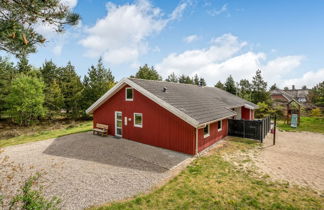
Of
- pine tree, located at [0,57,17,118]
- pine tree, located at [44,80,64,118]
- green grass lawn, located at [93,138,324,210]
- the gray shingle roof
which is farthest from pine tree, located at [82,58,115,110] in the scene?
green grass lawn, located at [93,138,324,210]

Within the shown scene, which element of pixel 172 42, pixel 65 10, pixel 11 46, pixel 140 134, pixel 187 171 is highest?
pixel 172 42

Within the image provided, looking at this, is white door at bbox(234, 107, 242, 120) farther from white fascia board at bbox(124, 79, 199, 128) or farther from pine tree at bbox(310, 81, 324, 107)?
pine tree at bbox(310, 81, 324, 107)

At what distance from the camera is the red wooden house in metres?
8.88

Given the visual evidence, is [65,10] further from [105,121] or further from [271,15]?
[271,15]

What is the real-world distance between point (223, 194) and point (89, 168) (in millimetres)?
5626

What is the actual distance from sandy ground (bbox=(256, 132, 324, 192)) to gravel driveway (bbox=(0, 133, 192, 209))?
13.1 ft

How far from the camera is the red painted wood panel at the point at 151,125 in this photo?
29.4ft

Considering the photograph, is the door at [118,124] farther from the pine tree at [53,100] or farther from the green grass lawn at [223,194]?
the pine tree at [53,100]

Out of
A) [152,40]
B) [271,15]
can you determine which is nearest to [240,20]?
[271,15]

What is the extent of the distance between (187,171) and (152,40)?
1192 centimetres

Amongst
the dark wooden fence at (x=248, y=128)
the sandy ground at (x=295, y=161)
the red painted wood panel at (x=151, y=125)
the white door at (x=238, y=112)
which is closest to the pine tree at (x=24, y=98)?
the red painted wood panel at (x=151, y=125)

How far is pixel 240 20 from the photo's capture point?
11438 mm

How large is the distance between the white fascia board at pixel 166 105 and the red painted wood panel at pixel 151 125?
38cm

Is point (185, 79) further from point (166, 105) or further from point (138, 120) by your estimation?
point (166, 105)
